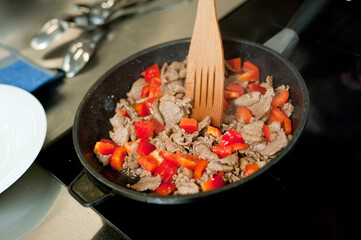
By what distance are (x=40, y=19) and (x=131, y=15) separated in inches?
25.7

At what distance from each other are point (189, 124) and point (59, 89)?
2.72ft

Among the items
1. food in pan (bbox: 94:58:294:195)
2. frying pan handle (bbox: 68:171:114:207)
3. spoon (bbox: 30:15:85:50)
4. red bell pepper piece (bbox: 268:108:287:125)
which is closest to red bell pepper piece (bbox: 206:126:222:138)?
food in pan (bbox: 94:58:294:195)

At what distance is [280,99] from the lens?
4.00ft

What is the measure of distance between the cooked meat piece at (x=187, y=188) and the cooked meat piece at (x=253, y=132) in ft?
0.87

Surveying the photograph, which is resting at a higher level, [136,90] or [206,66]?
[206,66]

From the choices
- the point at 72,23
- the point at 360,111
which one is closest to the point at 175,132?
the point at 360,111

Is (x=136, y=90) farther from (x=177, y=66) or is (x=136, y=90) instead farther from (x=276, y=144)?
(x=276, y=144)

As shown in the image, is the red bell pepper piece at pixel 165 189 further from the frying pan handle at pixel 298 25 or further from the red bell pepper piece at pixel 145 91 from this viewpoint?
the frying pan handle at pixel 298 25

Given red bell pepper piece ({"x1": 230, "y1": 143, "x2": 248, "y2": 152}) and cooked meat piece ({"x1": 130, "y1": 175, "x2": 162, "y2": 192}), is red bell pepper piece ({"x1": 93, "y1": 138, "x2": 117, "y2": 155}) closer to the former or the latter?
cooked meat piece ({"x1": 130, "y1": 175, "x2": 162, "y2": 192})

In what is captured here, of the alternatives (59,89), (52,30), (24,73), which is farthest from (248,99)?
(52,30)

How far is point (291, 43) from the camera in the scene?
4.87ft

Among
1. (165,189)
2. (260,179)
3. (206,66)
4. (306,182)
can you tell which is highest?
(206,66)

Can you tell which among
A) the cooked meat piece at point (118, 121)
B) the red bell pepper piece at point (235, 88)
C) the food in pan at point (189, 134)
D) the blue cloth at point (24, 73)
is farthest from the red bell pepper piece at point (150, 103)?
the blue cloth at point (24, 73)

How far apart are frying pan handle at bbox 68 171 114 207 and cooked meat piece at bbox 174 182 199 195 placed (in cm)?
21
